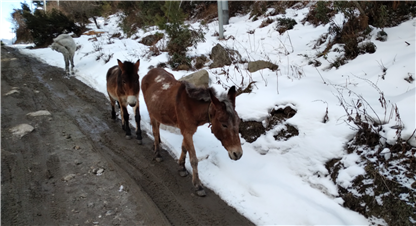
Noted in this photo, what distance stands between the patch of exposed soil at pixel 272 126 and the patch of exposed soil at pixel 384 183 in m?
1.14

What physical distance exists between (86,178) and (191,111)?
6.87 ft

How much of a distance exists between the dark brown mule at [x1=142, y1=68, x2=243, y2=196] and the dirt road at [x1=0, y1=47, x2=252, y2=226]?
38cm

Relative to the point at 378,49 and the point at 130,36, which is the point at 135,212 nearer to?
the point at 378,49

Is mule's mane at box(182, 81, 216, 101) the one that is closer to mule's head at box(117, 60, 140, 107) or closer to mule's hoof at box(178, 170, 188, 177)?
mule's hoof at box(178, 170, 188, 177)

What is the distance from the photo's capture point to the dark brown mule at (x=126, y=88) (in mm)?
4886

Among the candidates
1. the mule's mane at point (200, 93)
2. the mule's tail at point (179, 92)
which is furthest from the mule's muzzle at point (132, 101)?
the mule's mane at point (200, 93)

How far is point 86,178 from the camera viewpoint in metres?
3.88

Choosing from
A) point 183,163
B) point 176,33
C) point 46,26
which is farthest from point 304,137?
point 46,26

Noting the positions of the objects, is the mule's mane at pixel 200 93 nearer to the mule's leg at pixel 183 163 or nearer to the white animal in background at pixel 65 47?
the mule's leg at pixel 183 163

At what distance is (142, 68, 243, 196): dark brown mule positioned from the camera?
302 cm

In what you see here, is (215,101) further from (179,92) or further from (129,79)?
(129,79)

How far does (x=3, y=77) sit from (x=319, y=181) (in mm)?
12581

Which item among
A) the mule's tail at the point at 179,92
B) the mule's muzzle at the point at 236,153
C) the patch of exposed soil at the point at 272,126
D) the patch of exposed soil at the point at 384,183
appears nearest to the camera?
the patch of exposed soil at the point at 384,183

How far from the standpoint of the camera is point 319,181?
3.49 m
